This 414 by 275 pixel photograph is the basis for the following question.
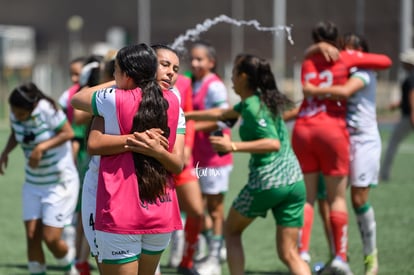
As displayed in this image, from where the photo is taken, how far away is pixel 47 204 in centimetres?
725

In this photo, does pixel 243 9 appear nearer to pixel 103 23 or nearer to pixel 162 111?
pixel 103 23

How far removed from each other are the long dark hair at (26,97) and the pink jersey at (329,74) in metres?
2.21

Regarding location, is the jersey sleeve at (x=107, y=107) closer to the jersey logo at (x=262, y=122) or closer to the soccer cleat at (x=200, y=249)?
the jersey logo at (x=262, y=122)

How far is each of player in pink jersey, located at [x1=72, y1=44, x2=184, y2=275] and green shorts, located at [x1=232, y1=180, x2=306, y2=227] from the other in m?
1.58

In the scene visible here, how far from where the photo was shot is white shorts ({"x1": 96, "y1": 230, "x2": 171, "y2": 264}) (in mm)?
4805

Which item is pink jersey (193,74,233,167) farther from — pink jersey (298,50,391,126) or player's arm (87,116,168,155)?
player's arm (87,116,168,155)

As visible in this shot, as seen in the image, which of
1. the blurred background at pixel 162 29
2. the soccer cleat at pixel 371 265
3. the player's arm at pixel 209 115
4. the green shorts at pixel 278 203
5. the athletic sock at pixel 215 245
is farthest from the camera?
the blurred background at pixel 162 29

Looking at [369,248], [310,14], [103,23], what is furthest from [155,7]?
[369,248]

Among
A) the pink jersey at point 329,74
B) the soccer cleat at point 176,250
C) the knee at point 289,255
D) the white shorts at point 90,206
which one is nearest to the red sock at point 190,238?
the soccer cleat at point 176,250

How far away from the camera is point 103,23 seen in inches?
1929

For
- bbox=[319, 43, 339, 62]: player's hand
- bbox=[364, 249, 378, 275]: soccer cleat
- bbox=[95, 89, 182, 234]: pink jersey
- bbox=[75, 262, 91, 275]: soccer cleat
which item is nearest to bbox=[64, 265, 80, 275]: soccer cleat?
bbox=[75, 262, 91, 275]: soccer cleat

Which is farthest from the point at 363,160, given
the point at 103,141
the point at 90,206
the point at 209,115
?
the point at 103,141

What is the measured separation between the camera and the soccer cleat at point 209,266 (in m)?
7.97

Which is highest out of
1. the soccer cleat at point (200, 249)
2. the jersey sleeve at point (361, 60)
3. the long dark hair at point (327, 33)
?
the long dark hair at point (327, 33)
